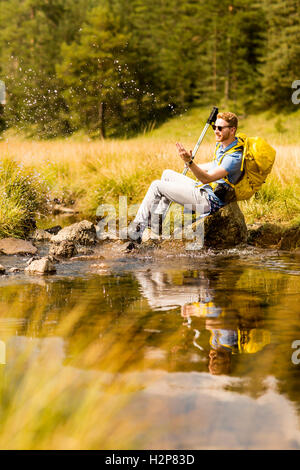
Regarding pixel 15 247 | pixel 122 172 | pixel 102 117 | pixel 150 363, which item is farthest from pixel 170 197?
pixel 102 117

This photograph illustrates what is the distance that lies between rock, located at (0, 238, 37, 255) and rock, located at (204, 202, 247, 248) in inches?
90.2

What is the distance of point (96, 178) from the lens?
11.2 meters

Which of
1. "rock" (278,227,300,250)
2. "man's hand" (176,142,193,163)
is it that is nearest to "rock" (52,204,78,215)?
"rock" (278,227,300,250)

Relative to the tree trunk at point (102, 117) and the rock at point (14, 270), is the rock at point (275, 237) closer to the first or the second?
the rock at point (14, 270)

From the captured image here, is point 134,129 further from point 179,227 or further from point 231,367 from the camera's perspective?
point 231,367

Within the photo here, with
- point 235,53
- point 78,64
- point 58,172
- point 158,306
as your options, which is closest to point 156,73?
point 235,53

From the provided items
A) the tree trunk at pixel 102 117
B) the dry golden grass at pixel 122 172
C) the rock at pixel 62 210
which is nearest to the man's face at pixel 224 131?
the dry golden grass at pixel 122 172

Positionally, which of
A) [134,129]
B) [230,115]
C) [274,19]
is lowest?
[134,129]

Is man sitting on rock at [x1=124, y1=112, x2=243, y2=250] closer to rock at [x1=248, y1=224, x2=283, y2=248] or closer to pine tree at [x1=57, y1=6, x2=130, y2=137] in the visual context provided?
rock at [x1=248, y1=224, x2=283, y2=248]

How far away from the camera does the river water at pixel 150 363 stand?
103 inches

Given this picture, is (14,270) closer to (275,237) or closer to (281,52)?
(275,237)

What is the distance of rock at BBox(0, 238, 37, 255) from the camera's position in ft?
23.9
